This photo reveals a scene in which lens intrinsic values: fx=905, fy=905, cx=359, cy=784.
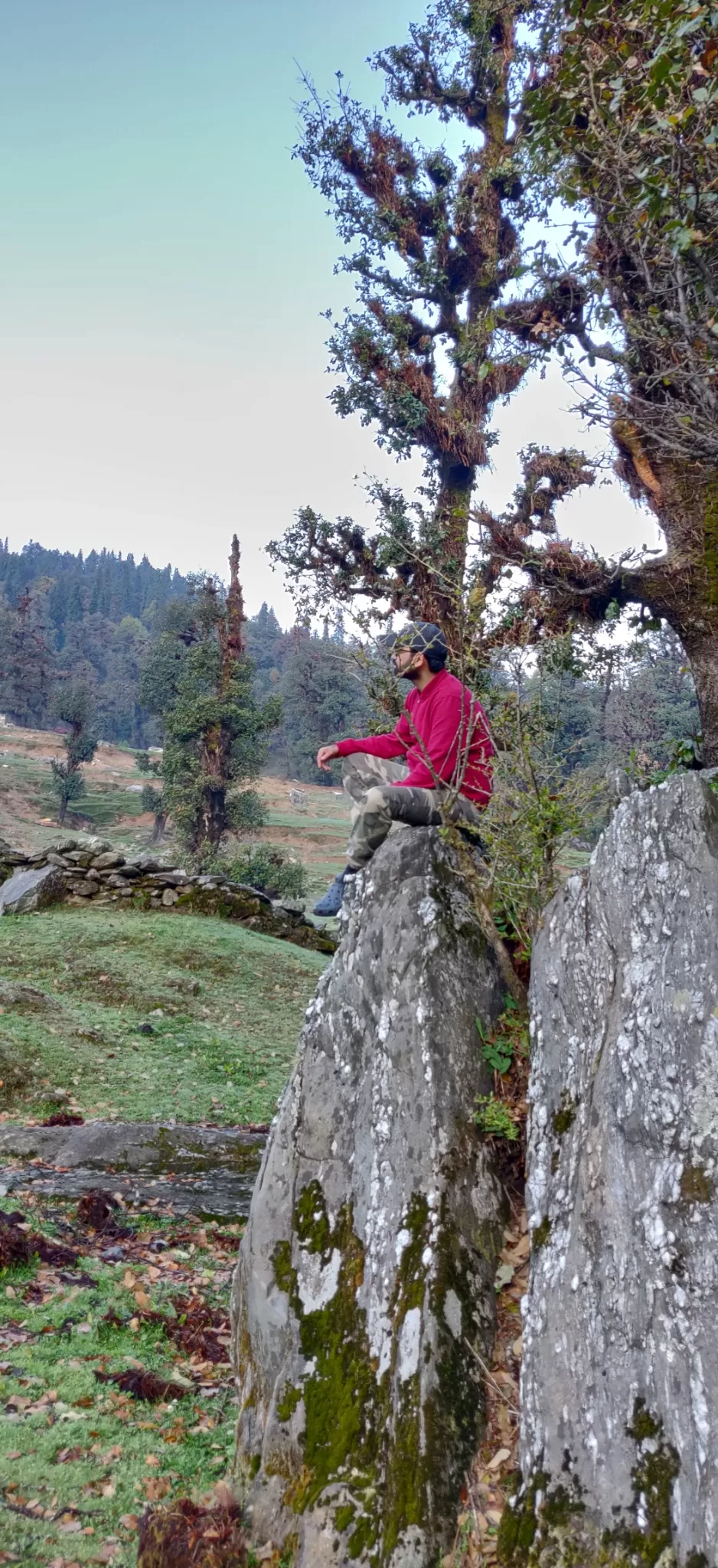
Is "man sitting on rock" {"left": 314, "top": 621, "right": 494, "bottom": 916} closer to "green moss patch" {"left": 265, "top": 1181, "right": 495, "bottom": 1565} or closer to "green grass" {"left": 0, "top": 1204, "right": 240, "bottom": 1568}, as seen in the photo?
"green moss patch" {"left": 265, "top": 1181, "right": 495, "bottom": 1565}

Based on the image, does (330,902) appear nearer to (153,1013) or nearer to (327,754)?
(153,1013)

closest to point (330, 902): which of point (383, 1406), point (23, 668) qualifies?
point (383, 1406)

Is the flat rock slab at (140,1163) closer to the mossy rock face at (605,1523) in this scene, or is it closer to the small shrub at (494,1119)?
the small shrub at (494,1119)

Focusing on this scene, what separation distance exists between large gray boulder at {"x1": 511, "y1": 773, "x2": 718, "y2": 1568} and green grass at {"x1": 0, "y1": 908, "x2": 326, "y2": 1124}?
702 centimetres

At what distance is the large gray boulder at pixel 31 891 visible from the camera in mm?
17500

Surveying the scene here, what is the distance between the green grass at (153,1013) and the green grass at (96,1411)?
10.2 feet

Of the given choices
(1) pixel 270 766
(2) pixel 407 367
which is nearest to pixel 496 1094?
(2) pixel 407 367

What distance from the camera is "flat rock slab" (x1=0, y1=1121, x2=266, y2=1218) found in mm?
8016

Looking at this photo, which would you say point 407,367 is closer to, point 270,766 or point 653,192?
point 653,192

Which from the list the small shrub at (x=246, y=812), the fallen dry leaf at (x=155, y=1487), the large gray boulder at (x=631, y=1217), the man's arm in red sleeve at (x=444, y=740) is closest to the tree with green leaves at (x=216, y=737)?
the small shrub at (x=246, y=812)

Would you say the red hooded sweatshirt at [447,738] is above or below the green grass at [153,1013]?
above

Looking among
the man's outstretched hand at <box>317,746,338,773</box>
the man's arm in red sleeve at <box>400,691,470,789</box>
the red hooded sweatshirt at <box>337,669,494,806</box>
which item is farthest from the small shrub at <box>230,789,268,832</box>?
the man's arm in red sleeve at <box>400,691,470,789</box>

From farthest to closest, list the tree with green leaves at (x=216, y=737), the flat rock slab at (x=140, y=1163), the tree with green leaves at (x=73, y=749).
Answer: the tree with green leaves at (x=73, y=749) < the tree with green leaves at (x=216, y=737) < the flat rock slab at (x=140, y=1163)

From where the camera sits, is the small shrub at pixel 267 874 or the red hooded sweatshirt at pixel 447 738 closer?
the red hooded sweatshirt at pixel 447 738
